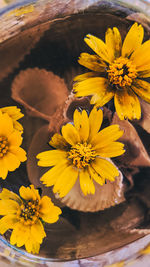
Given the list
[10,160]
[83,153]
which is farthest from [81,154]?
[10,160]

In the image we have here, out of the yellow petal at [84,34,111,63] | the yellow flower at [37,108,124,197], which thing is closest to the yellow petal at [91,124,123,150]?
the yellow flower at [37,108,124,197]

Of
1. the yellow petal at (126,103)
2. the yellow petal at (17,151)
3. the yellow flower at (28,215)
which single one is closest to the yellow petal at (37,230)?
the yellow flower at (28,215)

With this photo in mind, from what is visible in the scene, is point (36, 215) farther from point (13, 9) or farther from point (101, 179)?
point (13, 9)

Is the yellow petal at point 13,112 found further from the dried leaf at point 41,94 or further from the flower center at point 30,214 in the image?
the flower center at point 30,214

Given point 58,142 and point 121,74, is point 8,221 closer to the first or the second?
point 58,142

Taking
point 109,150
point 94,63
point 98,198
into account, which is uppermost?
point 94,63

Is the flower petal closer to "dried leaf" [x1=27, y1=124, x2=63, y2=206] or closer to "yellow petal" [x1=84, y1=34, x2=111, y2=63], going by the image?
"dried leaf" [x1=27, y1=124, x2=63, y2=206]
